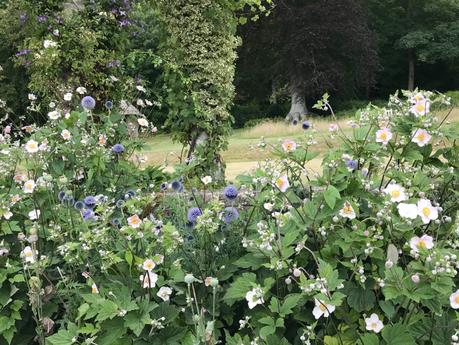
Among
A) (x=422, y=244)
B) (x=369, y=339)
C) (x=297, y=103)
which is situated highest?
(x=422, y=244)

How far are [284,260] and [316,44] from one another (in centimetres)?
2259

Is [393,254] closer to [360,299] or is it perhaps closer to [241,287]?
[360,299]

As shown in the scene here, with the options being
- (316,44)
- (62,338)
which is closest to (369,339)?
(62,338)

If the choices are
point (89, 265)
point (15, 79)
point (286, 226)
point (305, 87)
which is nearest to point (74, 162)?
point (89, 265)

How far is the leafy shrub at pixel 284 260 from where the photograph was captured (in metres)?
1.45

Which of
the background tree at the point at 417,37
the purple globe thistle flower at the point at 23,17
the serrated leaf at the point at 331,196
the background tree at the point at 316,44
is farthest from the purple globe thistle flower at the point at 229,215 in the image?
the background tree at the point at 417,37

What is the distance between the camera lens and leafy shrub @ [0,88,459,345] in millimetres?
1450

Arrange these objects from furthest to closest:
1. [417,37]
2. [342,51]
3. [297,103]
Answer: [417,37] < [297,103] < [342,51]

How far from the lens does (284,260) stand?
1541 millimetres

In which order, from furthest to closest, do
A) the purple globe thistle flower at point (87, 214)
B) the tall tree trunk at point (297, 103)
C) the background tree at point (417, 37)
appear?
the background tree at point (417, 37)
the tall tree trunk at point (297, 103)
the purple globe thistle flower at point (87, 214)

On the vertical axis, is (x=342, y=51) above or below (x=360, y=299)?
below

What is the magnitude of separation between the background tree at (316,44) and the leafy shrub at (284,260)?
2136 cm

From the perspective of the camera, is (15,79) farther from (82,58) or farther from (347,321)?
(347,321)

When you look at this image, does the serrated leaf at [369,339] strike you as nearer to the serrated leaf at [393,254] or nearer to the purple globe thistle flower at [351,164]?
the serrated leaf at [393,254]
